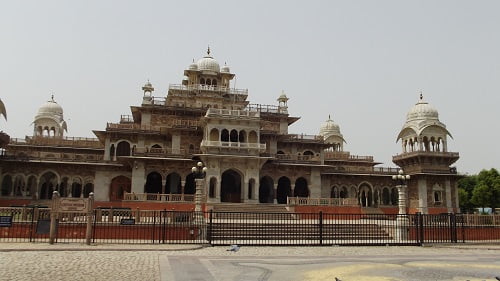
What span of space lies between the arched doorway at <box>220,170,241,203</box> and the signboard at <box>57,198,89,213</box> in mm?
21037

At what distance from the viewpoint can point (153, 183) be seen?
3962 cm

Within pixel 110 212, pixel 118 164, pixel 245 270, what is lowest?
pixel 245 270

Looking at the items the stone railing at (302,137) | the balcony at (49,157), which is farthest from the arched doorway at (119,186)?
the stone railing at (302,137)

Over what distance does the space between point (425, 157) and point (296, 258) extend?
33098mm

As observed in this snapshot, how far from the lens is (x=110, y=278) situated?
955 cm

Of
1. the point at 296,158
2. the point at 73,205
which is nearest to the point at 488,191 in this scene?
the point at 296,158

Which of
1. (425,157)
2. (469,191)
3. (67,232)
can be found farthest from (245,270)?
(469,191)

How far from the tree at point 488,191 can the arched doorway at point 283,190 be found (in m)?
28.3

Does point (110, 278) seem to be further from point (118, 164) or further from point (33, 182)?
point (33, 182)

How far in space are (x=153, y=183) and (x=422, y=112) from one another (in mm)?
28973

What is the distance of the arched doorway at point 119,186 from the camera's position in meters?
39.7

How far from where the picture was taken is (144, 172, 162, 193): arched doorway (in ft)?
129

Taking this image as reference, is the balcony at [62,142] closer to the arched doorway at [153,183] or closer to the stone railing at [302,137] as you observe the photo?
the arched doorway at [153,183]

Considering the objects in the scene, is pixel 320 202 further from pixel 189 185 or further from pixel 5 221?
pixel 5 221
